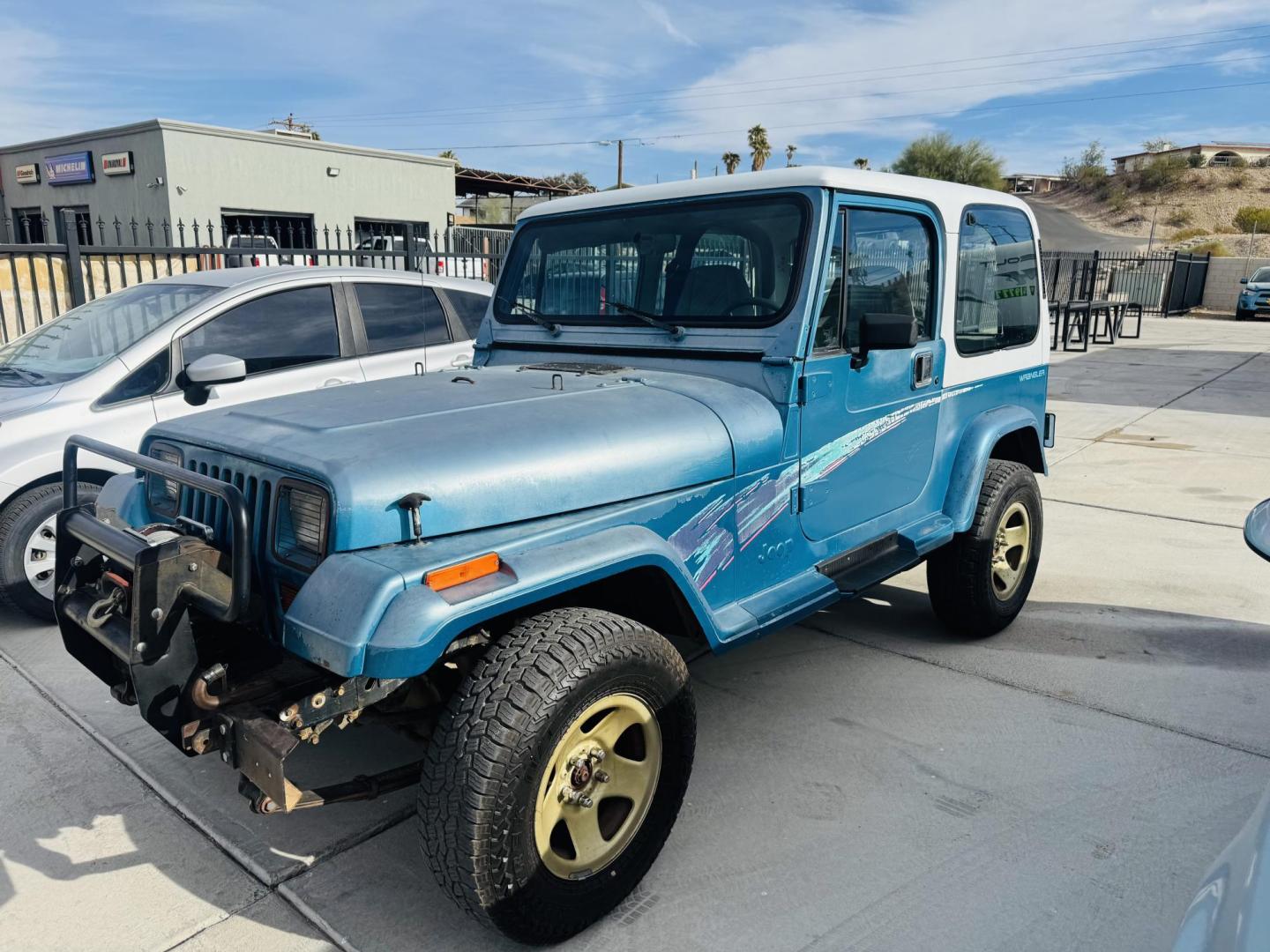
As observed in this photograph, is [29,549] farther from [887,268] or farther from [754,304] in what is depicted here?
[887,268]

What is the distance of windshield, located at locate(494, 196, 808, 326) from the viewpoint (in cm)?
313

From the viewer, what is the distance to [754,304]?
123 inches

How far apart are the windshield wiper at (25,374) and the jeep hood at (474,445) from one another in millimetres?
2442

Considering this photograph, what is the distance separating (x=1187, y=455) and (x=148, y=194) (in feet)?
70.0

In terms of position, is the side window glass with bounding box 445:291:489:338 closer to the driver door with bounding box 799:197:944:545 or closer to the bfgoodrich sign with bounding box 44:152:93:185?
the driver door with bounding box 799:197:944:545

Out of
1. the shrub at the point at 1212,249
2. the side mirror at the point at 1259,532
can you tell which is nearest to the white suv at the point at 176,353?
the side mirror at the point at 1259,532

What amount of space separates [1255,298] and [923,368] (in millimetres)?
25917

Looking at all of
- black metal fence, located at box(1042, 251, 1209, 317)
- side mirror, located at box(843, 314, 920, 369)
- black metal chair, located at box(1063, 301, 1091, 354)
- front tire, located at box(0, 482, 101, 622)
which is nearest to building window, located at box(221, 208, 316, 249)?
black metal chair, located at box(1063, 301, 1091, 354)

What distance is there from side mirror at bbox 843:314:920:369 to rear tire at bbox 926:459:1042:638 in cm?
121

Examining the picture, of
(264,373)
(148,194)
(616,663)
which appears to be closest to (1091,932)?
(616,663)

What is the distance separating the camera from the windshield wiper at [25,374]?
472cm

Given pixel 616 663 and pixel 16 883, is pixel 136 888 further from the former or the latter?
pixel 616 663

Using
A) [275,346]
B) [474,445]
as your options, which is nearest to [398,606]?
[474,445]

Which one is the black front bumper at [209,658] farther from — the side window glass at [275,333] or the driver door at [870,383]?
the side window glass at [275,333]
